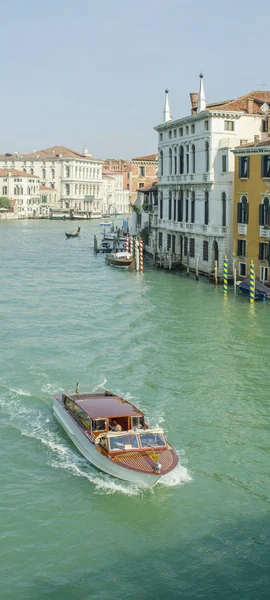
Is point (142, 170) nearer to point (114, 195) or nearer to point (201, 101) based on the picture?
point (201, 101)

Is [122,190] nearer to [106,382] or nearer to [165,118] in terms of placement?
[165,118]

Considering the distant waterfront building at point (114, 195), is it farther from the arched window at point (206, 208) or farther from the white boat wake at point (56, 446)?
the white boat wake at point (56, 446)

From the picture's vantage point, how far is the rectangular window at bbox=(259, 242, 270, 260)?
24703mm

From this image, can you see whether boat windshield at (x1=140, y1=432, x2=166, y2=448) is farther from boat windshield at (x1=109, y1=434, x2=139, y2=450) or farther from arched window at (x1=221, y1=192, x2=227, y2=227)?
arched window at (x1=221, y1=192, x2=227, y2=227)

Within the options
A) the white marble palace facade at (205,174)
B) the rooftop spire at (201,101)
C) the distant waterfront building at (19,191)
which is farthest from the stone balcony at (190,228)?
the distant waterfront building at (19,191)

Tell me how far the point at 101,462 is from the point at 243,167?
56.8ft

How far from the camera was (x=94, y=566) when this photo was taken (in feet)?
27.2

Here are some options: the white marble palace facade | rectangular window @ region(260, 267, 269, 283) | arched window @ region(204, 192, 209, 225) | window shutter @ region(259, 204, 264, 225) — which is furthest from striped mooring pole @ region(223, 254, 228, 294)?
arched window @ region(204, 192, 209, 225)

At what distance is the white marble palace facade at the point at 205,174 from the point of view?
91.3 feet

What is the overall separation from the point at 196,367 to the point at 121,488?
19.8 ft

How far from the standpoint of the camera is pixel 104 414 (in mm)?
11281

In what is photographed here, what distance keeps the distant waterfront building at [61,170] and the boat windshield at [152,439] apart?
90225 mm

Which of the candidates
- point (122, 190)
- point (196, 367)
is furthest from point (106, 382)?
point (122, 190)

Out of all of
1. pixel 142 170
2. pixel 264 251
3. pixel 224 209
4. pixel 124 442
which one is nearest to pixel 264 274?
pixel 264 251
